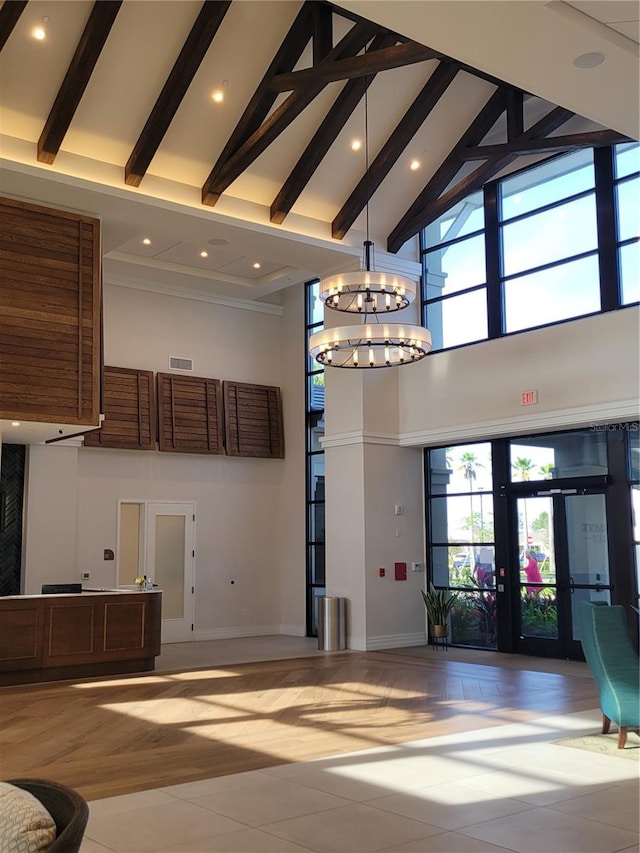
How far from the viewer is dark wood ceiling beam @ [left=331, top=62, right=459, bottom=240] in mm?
11320

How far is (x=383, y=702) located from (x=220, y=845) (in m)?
4.36

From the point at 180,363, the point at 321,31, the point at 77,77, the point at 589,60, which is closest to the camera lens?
the point at 589,60

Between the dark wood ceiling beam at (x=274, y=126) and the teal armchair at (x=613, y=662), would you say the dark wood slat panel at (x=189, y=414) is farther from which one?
the teal armchair at (x=613, y=662)

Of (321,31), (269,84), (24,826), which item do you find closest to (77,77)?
(269,84)

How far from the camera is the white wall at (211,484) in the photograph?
13.1 metres

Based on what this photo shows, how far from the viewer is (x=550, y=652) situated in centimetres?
1162

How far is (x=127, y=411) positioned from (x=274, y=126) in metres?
5.60

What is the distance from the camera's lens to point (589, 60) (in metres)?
5.14

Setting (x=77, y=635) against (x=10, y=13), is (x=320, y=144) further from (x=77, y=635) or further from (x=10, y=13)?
(x=77, y=635)

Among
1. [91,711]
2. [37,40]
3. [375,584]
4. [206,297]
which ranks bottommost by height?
[91,711]

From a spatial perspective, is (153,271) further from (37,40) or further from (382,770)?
(382,770)

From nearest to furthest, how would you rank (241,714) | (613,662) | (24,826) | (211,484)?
1. (24,826)
2. (613,662)
3. (241,714)
4. (211,484)

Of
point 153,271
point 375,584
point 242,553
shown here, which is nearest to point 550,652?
point 375,584

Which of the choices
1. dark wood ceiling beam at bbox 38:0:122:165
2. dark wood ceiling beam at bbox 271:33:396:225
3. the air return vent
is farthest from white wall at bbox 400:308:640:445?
dark wood ceiling beam at bbox 38:0:122:165
